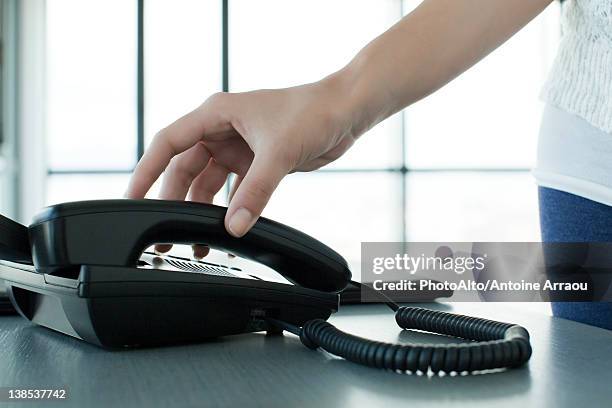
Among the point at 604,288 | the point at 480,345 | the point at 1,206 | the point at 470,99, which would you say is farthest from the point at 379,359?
the point at 470,99

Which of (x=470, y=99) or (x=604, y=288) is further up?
(x=470, y=99)

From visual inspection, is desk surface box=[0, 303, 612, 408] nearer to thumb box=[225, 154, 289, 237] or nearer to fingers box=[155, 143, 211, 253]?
thumb box=[225, 154, 289, 237]

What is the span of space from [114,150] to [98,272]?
3750 mm

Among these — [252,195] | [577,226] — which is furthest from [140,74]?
[252,195]

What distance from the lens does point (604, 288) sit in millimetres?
840

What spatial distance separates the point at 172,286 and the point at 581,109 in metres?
0.50

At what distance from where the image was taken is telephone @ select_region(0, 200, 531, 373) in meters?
0.52

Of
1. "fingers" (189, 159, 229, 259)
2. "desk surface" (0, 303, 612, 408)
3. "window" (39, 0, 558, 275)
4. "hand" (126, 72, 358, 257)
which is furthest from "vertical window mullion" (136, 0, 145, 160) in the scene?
"desk surface" (0, 303, 612, 408)

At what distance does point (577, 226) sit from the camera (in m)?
0.81

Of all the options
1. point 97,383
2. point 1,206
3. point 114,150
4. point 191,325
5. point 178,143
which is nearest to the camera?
point 97,383

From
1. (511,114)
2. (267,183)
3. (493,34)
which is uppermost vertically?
(511,114)

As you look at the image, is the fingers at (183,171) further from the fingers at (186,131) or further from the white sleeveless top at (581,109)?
the white sleeveless top at (581,109)

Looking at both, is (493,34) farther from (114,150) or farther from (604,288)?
(114,150)

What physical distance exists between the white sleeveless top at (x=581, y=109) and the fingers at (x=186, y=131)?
0.39 metres
